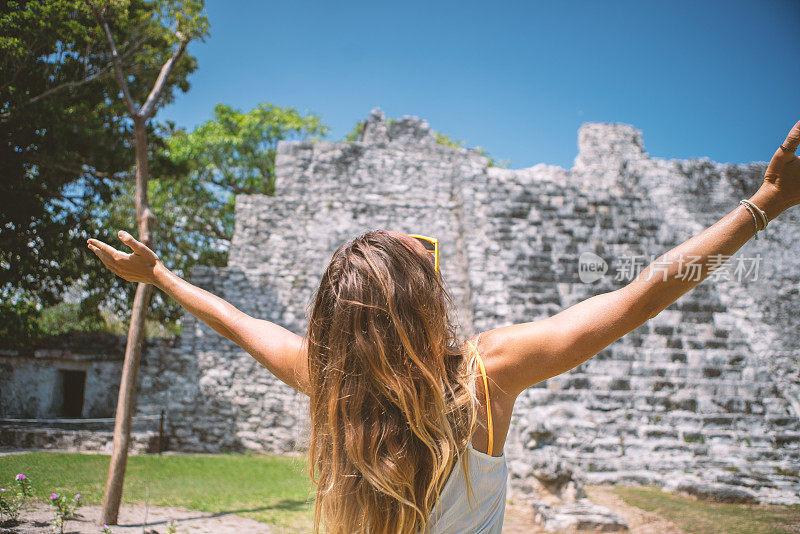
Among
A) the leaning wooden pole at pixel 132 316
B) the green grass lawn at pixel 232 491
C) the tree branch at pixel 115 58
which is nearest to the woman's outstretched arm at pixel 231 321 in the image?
the green grass lawn at pixel 232 491

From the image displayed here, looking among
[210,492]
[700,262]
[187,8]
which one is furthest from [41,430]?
[700,262]

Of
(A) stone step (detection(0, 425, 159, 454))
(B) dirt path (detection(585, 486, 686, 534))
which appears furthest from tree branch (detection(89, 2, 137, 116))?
(B) dirt path (detection(585, 486, 686, 534))

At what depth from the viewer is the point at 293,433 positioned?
300 inches

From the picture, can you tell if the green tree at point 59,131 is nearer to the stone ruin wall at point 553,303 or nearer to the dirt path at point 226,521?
the dirt path at point 226,521

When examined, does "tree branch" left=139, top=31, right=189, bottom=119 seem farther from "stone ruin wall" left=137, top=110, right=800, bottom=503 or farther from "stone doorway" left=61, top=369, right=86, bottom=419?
"stone doorway" left=61, top=369, right=86, bottom=419

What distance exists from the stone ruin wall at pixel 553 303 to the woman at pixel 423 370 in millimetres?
4243

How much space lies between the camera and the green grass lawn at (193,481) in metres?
3.14

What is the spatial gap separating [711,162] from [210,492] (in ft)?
30.2

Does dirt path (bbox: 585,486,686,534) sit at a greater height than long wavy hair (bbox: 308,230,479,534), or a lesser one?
Result: lesser

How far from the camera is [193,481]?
5316mm

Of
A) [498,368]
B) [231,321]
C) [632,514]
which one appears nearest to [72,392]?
[632,514]

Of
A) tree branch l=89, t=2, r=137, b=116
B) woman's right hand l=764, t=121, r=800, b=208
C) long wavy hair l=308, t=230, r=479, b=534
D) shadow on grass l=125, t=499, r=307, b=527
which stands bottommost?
shadow on grass l=125, t=499, r=307, b=527

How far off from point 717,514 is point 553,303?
2.94 metres

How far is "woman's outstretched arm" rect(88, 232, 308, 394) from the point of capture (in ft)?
4.29
